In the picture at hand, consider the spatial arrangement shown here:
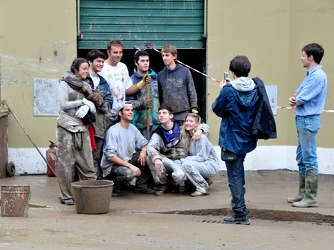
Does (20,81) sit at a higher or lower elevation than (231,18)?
lower

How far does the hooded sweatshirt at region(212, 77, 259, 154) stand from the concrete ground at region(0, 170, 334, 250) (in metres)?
0.91

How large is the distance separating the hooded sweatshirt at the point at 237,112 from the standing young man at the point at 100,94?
6.54ft

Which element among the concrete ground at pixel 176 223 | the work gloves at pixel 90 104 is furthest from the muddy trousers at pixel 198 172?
the work gloves at pixel 90 104

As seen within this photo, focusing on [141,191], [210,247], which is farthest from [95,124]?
[210,247]

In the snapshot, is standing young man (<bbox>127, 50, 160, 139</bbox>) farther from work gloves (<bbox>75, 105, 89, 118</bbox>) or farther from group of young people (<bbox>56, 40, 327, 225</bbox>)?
work gloves (<bbox>75, 105, 89, 118</bbox>)

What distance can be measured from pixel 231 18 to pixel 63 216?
4.71 metres

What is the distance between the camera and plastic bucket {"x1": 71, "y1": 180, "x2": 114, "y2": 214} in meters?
8.03

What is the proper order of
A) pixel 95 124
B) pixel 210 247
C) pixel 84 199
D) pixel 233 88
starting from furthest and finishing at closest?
1. pixel 95 124
2. pixel 84 199
3. pixel 233 88
4. pixel 210 247

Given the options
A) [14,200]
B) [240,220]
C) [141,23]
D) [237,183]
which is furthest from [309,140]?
[141,23]

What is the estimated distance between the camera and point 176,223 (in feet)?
25.2

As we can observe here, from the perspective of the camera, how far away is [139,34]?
11.1m

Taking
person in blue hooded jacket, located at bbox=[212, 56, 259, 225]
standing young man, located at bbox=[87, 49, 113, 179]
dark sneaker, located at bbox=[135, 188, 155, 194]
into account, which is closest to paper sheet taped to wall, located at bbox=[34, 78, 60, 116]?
standing young man, located at bbox=[87, 49, 113, 179]

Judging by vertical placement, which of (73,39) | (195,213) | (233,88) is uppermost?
(73,39)

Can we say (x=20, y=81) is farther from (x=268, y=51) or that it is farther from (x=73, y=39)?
(x=268, y=51)
